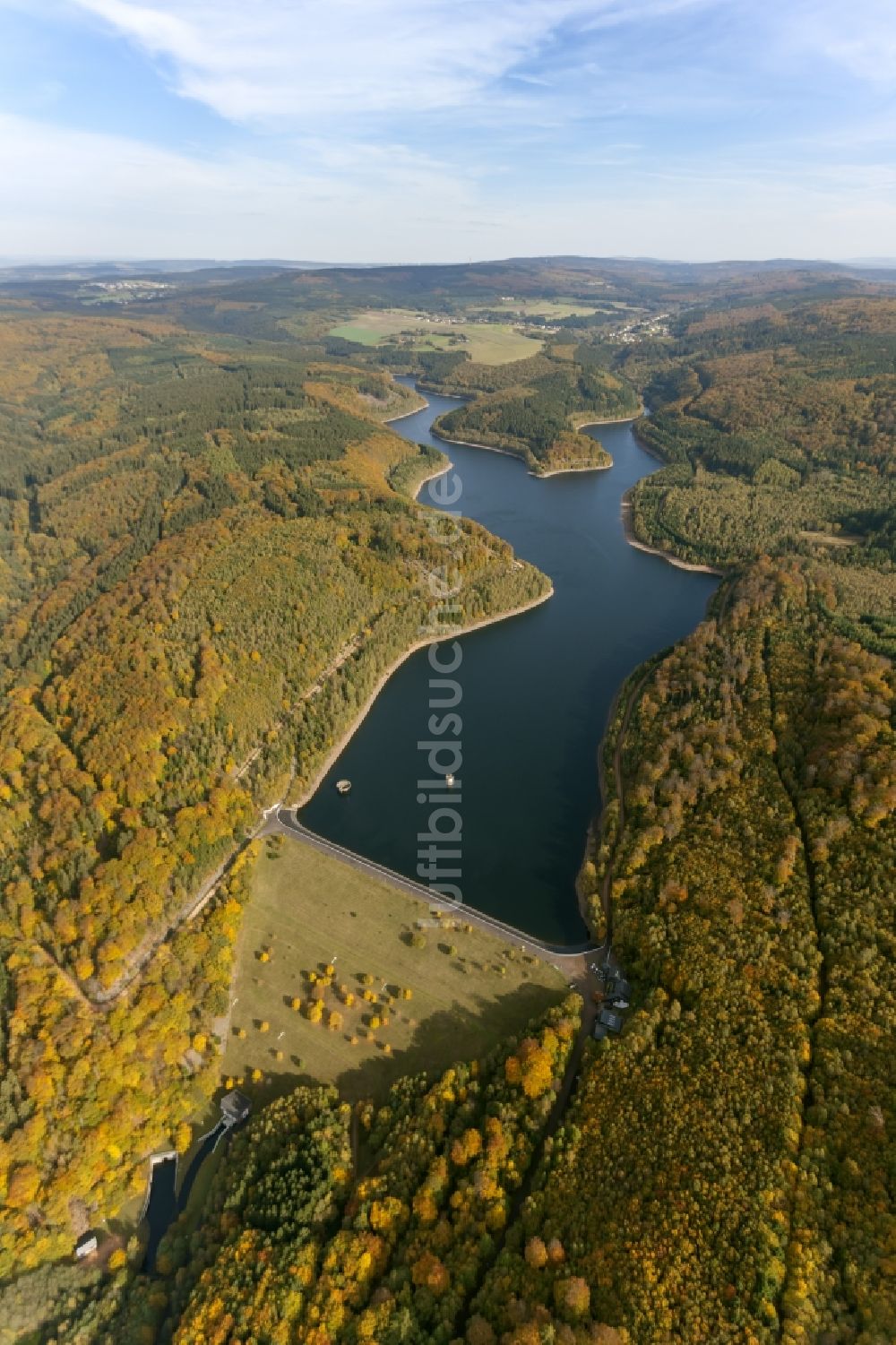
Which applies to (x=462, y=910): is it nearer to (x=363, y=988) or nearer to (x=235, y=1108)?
(x=363, y=988)

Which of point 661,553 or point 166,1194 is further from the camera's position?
point 661,553

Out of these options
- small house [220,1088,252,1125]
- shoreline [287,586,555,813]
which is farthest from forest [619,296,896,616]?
small house [220,1088,252,1125]

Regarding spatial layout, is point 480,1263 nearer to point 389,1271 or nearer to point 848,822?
point 389,1271

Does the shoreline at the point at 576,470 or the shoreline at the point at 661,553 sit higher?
the shoreline at the point at 576,470

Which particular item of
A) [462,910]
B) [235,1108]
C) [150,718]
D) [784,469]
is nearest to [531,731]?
[462,910]

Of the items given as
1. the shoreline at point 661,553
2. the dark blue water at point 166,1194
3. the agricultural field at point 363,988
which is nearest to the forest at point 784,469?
the shoreline at point 661,553

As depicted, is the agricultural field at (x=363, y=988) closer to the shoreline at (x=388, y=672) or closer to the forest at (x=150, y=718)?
the forest at (x=150, y=718)

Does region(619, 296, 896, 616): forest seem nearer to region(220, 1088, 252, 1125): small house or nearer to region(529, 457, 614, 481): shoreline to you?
region(529, 457, 614, 481): shoreline
